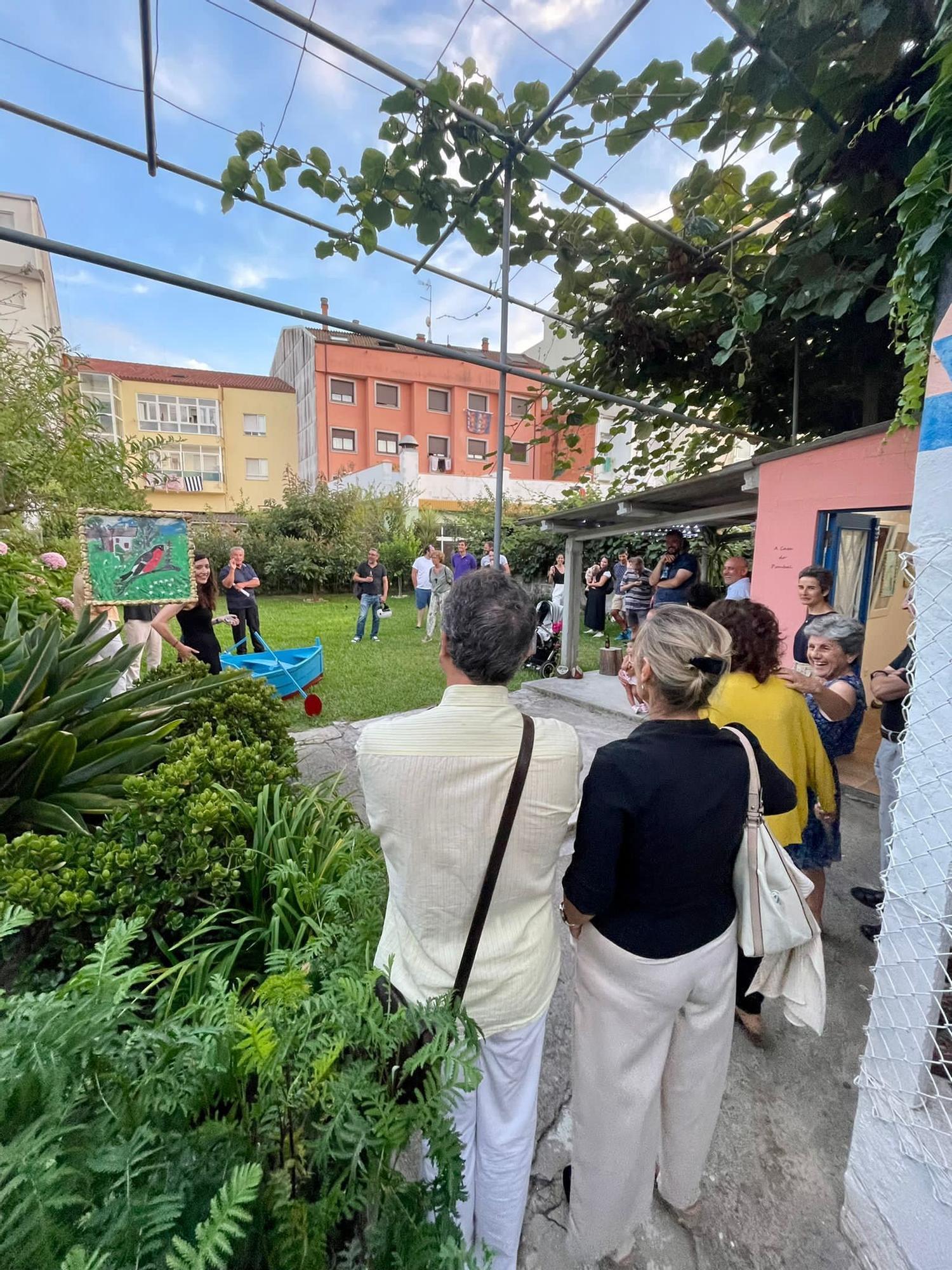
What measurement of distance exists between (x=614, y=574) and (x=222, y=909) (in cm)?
1087

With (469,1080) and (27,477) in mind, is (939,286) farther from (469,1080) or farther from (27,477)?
(27,477)

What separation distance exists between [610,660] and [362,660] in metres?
3.76

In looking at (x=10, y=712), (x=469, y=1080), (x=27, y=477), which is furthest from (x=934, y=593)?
(x=27, y=477)

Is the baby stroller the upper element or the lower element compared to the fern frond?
lower

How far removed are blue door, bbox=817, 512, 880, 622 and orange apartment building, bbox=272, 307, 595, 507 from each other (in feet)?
71.2

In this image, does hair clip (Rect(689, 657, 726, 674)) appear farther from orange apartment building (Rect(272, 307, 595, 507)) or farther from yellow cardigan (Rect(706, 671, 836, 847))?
orange apartment building (Rect(272, 307, 595, 507))

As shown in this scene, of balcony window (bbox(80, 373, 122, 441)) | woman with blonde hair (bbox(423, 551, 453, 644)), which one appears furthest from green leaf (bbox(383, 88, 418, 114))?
balcony window (bbox(80, 373, 122, 441))

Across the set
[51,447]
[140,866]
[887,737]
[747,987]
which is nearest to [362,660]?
[51,447]

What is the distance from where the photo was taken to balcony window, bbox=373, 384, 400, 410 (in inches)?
1105

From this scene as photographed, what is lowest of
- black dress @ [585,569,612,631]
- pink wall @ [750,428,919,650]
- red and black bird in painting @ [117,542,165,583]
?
black dress @ [585,569,612,631]

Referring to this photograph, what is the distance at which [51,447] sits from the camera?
528 cm

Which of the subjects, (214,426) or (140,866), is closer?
(140,866)

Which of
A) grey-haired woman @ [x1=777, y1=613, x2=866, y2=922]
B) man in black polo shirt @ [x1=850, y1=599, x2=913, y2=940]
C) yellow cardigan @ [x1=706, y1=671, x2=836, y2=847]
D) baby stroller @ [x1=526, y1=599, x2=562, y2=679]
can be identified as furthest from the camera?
baby stroller @ [x1=526, y1=599, x2=562, y2=679]

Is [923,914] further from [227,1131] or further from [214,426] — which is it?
[214,426]
